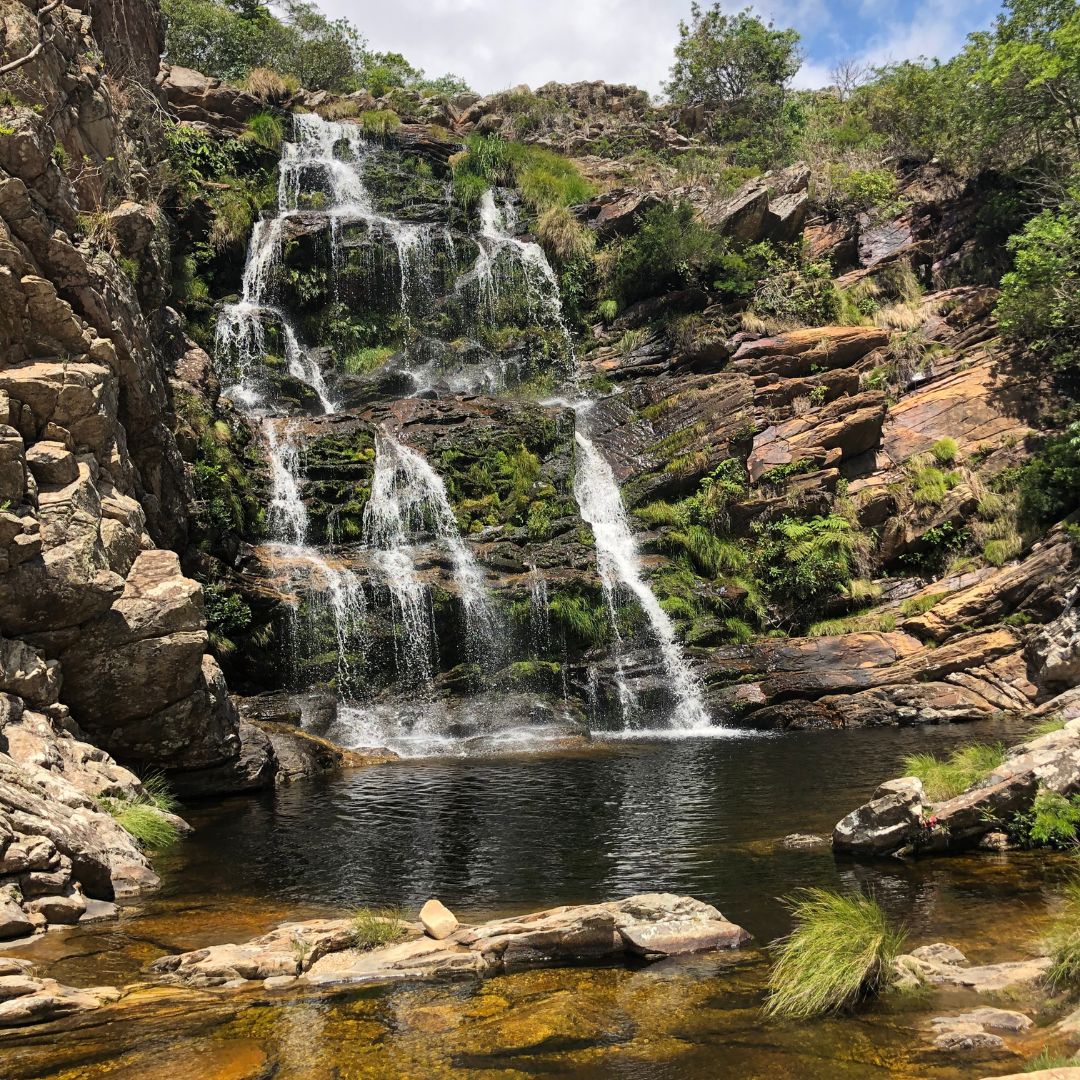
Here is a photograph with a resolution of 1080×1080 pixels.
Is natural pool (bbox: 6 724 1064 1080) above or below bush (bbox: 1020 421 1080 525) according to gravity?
below

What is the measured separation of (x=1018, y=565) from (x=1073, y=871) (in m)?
14.5

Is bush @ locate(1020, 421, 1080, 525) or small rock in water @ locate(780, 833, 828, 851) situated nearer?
small rock in water @ locate(780, 833, 828, 851)

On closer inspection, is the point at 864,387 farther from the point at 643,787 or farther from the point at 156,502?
the point at 156,502

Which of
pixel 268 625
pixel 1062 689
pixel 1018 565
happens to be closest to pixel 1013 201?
pixel 1018 565

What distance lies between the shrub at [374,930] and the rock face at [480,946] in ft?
0.17

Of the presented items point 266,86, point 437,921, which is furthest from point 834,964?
point 266,86

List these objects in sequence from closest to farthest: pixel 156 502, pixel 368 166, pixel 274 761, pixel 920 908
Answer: pixel 920 908, pixel 274 761, pixel 156 502, pixel 368 166

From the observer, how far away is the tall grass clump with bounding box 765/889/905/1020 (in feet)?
16.4

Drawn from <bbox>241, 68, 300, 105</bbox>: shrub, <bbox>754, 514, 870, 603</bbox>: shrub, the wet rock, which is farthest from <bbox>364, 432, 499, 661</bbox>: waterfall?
<bbox>241, 68, 300, 105</bbox>: shrub

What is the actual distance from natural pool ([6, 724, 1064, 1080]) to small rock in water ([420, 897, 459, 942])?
635mm

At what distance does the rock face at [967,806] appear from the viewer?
8062mm

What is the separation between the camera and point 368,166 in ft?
119

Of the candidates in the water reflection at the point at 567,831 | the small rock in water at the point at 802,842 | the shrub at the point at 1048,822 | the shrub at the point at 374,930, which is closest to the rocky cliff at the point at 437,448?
the water reflection at the point at 567,831

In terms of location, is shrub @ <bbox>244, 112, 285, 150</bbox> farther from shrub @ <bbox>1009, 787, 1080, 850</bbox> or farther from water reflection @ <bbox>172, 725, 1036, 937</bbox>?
shrub @ <bbox>1009, 787, 1080, 850</bbox>
